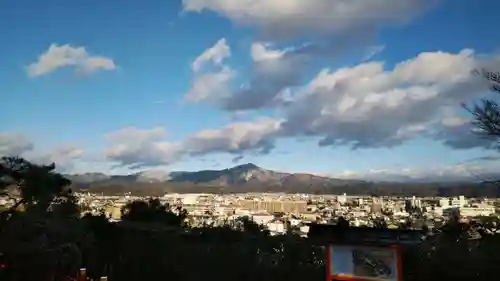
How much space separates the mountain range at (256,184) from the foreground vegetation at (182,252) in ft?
5.35

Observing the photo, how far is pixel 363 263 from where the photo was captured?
3.80 meters

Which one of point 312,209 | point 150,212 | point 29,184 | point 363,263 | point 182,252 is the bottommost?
point 182,252

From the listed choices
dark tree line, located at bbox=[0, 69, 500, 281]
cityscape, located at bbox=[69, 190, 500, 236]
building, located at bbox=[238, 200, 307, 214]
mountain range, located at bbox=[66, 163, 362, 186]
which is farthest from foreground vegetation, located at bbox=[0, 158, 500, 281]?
mountain range, located at bbox=[66, 163, 362, 186]

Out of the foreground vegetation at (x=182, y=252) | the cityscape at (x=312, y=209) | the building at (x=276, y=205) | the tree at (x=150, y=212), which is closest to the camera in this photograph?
the foreground vegetation at (x=182, y=252)

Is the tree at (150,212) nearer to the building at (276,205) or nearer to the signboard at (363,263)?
the building at (276,205)

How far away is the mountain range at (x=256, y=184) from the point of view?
7895 millimetres

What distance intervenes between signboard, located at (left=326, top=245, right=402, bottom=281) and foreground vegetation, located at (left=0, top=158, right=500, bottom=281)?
3.85ft

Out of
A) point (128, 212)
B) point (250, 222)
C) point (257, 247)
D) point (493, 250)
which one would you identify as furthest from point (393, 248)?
point (128, 212)

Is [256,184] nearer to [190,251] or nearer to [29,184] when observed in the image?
[29,184]

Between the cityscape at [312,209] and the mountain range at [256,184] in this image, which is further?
the mountain range at [256,184]

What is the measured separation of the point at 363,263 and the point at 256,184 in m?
13.1

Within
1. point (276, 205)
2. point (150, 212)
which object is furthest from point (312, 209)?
point (150, 212)

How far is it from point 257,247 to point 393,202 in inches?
89.3

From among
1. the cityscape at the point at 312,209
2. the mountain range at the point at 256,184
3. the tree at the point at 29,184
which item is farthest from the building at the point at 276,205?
the tree at the point at 29,184
